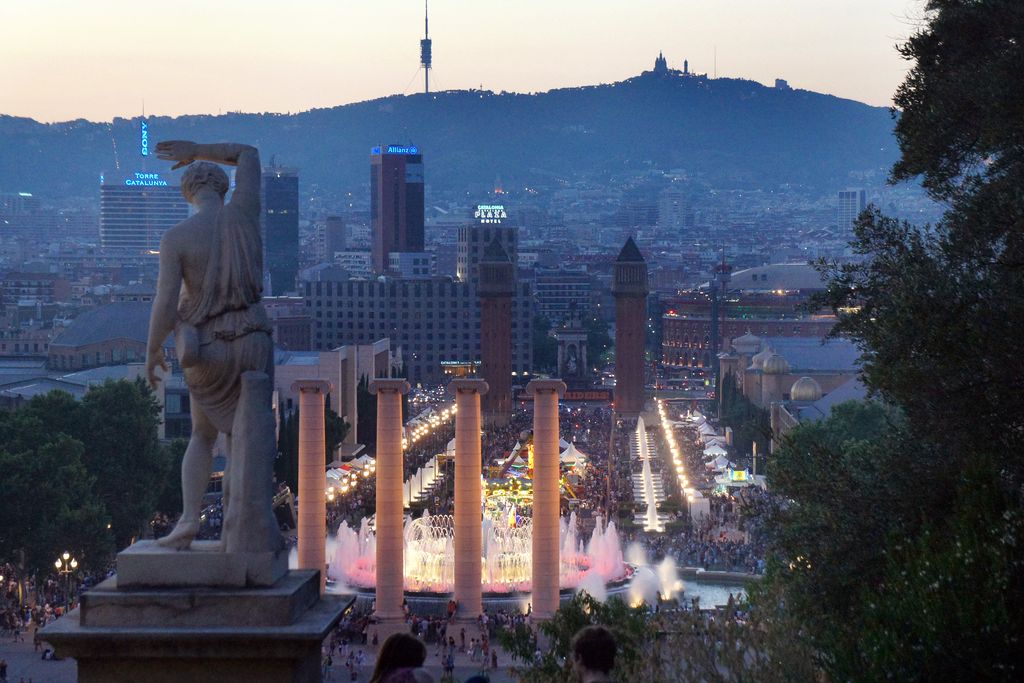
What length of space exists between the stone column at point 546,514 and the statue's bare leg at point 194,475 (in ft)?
100

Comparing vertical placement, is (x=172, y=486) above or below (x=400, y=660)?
below

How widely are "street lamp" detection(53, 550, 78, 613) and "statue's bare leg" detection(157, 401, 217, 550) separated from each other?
120 feet

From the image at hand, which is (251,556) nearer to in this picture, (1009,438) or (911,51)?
(1009,438)

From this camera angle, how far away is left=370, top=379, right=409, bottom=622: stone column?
41.2m

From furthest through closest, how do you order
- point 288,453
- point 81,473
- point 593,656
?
point 288,453, point 81,473, point 593,656

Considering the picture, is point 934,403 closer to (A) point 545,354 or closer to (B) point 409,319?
(B) point 409,319

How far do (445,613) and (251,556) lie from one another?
34.5m

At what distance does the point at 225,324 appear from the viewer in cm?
908

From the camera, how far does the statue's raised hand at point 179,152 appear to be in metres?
9.59

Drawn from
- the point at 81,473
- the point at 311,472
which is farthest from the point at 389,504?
the point at 81,473

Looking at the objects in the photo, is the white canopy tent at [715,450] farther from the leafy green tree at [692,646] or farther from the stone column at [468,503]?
the leafy green tree at [692,646]

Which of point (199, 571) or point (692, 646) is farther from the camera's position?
point (692, 646)

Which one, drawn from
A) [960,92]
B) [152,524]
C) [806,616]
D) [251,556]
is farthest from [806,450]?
[152,524]

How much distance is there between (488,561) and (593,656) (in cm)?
3852
